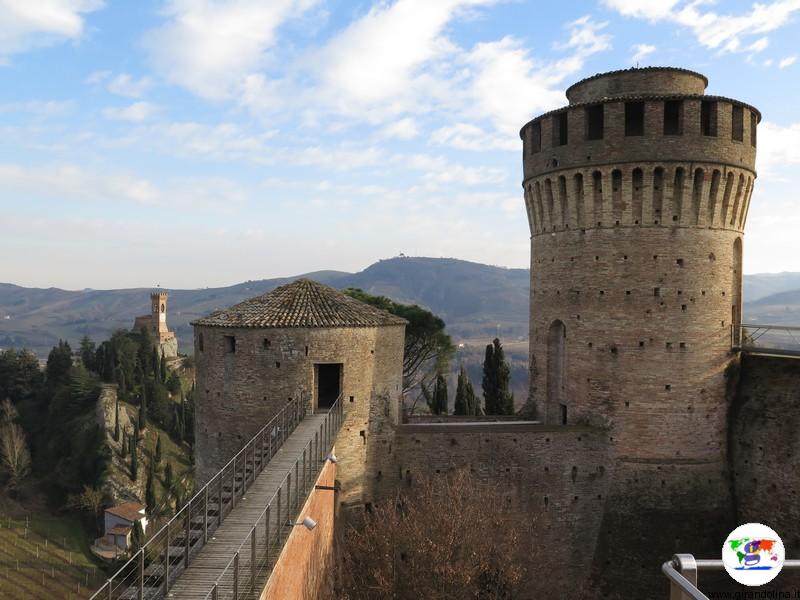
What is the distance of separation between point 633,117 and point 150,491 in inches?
2212

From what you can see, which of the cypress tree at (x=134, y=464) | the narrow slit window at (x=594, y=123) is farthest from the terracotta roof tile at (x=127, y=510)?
the narrow slit window at (x=594, y=123)

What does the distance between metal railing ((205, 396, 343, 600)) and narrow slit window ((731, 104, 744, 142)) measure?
16477 millimetres

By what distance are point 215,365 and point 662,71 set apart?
696 inches

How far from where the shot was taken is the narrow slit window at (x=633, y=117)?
18.9m

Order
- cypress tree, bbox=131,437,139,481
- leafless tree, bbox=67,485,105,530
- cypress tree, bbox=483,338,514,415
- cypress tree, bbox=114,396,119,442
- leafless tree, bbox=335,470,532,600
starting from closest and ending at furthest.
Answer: leafless tree, bbox=335,470,532,600
cypress tree, bbox=483,338,514,415
leafless tree, bbox=67,485,105,530
cypress tree, bbox=131,437,139,481
cypress tree, bbox=114,396,119,442

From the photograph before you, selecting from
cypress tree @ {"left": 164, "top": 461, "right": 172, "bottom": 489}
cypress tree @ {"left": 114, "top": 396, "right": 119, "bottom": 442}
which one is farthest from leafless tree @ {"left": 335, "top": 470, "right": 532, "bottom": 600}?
cypress tree @ {"left": 114, "top": 396, "right": 119, "bottom": 442}

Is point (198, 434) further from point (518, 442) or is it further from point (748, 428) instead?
point (748, 428)

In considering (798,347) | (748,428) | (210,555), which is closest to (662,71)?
(798,347)

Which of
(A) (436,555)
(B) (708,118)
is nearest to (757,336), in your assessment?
(B) (708,118)

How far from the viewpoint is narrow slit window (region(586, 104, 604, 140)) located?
19047 millimetres

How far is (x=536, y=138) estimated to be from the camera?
68.3 ft

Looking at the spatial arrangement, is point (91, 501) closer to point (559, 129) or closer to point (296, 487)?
point (296, 487)

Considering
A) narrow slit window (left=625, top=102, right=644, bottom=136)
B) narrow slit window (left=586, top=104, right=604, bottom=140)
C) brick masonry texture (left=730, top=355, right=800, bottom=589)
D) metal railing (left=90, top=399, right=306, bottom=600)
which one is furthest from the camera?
narrow slit window (left=586, top=104, right=604, bottom=140)

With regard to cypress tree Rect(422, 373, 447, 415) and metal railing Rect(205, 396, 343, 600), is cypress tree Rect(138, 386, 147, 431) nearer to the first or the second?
cypress tree Rect(422, 373, 447, 415)
